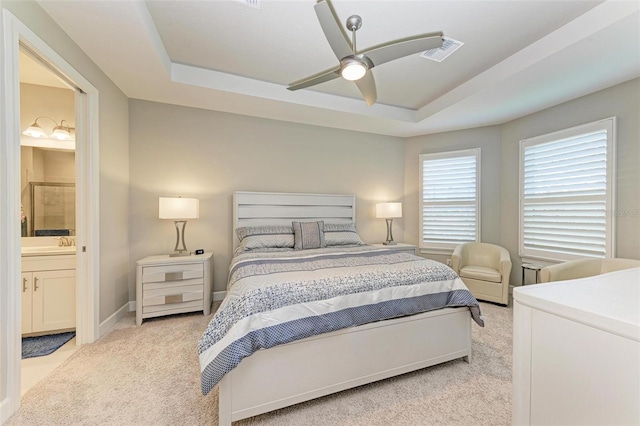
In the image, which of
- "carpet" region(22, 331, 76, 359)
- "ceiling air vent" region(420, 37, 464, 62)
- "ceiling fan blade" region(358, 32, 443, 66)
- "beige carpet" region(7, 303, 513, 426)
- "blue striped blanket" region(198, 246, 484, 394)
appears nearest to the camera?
"blue striped blanket" region(198, 246, 484, 394)

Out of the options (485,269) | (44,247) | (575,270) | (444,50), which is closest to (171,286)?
(44,247)

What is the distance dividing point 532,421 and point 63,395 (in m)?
2.66

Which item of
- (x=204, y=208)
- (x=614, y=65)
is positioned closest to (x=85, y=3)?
(x=204, y=208)

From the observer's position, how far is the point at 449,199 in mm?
4375

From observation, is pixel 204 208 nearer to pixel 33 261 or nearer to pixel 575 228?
pixel 33 261

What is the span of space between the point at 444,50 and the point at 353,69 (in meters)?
1.36

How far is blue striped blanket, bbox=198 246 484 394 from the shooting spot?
4.83 feet

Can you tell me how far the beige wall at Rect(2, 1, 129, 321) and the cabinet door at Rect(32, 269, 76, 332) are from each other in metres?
0.31

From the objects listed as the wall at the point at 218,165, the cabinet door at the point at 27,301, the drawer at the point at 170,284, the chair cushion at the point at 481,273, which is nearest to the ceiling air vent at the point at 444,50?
the wall at the point at 218,165

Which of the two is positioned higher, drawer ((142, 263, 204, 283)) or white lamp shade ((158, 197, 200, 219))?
white lamp shade ((158, 197, 200, 219))

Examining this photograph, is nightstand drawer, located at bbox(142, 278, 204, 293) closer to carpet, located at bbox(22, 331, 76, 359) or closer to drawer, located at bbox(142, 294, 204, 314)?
drawer, located at bbox(142, 294, 204, 314)

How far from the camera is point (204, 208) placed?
3561 mm

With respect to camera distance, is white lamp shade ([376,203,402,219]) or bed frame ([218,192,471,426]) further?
white lamp shade ([376,203,402,219])

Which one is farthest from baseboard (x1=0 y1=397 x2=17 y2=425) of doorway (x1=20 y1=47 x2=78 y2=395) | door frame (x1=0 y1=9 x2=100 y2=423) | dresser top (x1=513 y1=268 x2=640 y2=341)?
dresser top (x1=513 y1=268 x2=640 y2=341)
